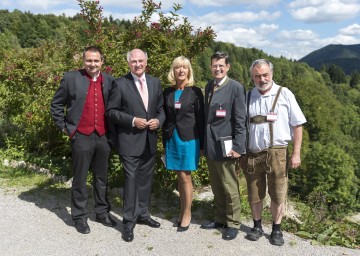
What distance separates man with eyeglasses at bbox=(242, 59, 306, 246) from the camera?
12.5 ft

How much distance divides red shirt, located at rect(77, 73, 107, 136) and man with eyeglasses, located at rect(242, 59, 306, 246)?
165 centimetres

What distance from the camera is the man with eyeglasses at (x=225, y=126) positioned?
3.95 metres

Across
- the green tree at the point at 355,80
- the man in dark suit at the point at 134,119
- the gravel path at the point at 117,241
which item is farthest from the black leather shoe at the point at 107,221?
the green tree at the point at 355,80

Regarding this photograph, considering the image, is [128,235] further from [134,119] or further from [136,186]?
[134,119]

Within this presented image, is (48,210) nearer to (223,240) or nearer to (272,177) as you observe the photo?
(223,240)

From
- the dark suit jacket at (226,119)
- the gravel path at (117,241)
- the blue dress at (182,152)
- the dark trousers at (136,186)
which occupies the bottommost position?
the gravel path at (117,241)

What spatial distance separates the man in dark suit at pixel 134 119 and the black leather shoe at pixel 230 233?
1.04m

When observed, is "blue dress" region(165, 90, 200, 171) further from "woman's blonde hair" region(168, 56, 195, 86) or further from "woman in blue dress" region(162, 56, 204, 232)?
"woman's blonde hair" region(168, 56, 195, 86)

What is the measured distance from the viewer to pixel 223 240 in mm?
4156

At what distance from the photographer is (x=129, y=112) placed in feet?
13.5

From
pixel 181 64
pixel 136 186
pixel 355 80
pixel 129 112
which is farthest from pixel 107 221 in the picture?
pixel 355 80

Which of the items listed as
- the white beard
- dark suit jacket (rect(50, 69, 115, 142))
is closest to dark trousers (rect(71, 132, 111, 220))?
dark suit jacket (rect(50, 69, 115, 142))

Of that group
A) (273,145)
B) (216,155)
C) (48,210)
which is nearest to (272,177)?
(273,145)

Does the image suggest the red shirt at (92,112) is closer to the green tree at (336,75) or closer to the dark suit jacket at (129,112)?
the dark suit jacket at (129,112)
